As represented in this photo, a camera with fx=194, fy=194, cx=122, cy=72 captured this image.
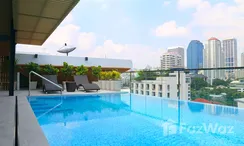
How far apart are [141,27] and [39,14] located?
15360 millimetres

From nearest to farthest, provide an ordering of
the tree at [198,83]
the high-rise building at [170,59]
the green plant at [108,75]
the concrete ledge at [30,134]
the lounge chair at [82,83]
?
the concrete ledge at [30,134] < the tree at [198,83] < the lounge chair at [82,83] < the green plant at [108,75] < the high-rise building at [170,59]

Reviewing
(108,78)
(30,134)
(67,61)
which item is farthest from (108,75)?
(30,134)

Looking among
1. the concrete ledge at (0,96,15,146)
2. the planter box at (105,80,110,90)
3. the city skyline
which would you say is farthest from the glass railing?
the city skyline

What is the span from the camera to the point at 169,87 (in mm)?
7555

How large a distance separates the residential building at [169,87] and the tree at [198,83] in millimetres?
255

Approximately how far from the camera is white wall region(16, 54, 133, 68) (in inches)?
472

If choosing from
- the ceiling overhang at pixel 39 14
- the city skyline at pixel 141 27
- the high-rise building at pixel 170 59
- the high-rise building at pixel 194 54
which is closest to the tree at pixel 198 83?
the ceiling overhang at pixel 39 14

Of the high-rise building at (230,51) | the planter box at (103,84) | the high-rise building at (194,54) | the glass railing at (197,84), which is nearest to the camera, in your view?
the glass railing at (197,84)

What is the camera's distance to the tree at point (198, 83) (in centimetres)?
622

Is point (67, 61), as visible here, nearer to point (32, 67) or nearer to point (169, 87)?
point (32, 67)

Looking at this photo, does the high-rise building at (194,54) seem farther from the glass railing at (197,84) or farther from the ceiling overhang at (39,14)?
the ceiling overhang at (39,14)

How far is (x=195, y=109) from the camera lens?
5805 millimetres

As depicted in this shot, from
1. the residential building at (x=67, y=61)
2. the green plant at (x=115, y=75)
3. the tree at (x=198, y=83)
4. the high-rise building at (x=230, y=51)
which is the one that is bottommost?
the tree at (x=198, y=83)

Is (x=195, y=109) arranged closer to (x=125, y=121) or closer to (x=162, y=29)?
(x=125, y=121)
